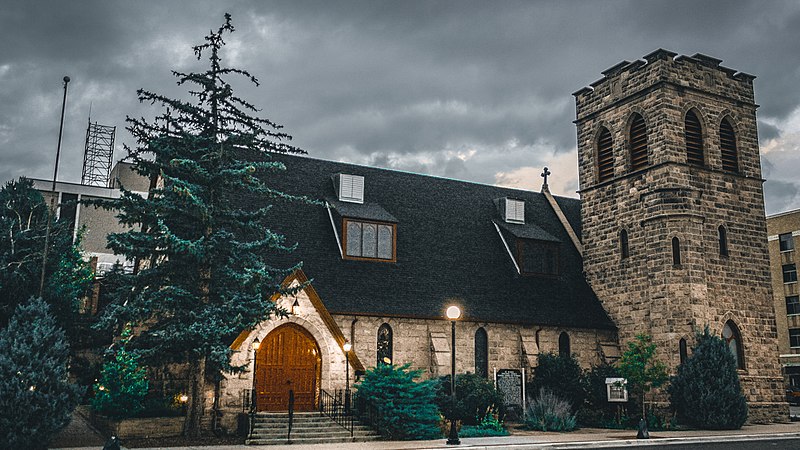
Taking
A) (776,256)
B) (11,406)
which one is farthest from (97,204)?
(776,256)

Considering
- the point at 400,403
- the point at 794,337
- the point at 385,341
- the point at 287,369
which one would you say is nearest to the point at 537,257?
the point at 385,341

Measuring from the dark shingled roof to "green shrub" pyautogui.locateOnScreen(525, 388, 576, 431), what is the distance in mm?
3375

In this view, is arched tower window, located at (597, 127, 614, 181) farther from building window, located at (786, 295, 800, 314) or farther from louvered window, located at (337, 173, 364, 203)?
building window, located at (786, 295, 800, 314)

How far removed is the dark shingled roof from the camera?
25.7 meters

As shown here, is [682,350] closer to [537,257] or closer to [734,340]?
[734,340]

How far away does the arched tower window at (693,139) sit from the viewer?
97.2 ft

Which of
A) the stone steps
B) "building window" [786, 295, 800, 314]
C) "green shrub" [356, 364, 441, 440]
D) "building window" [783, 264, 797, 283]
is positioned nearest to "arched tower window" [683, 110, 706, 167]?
"green shrub" [356, 364, 441, 440]

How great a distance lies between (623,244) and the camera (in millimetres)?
30656

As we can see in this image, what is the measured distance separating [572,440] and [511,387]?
6.51 m

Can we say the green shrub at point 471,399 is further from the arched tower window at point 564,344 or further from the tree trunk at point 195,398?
Answer: the tree trunk at point 195,398

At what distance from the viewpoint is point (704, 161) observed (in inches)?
1166

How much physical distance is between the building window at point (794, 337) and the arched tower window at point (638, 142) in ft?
104

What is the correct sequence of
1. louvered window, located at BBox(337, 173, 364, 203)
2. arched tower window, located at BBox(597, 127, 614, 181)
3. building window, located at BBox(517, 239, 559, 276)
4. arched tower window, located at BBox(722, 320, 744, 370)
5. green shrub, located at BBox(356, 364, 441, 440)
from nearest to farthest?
green shrub, located at BBox(356, 364, 441, 440) < louvered window, located at BBox(337, 173, 364, 203) < arched tower window, located at BBox(722, 320, 744, 370) < building window, located at BBox(517, 239, 559, 276) < arched tower window, located at BBox(597, 127, 614, 181)

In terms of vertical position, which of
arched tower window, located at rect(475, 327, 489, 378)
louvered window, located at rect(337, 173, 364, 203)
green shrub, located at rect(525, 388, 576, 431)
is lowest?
green shrub, located at rect(525, 388, 576, 431)
